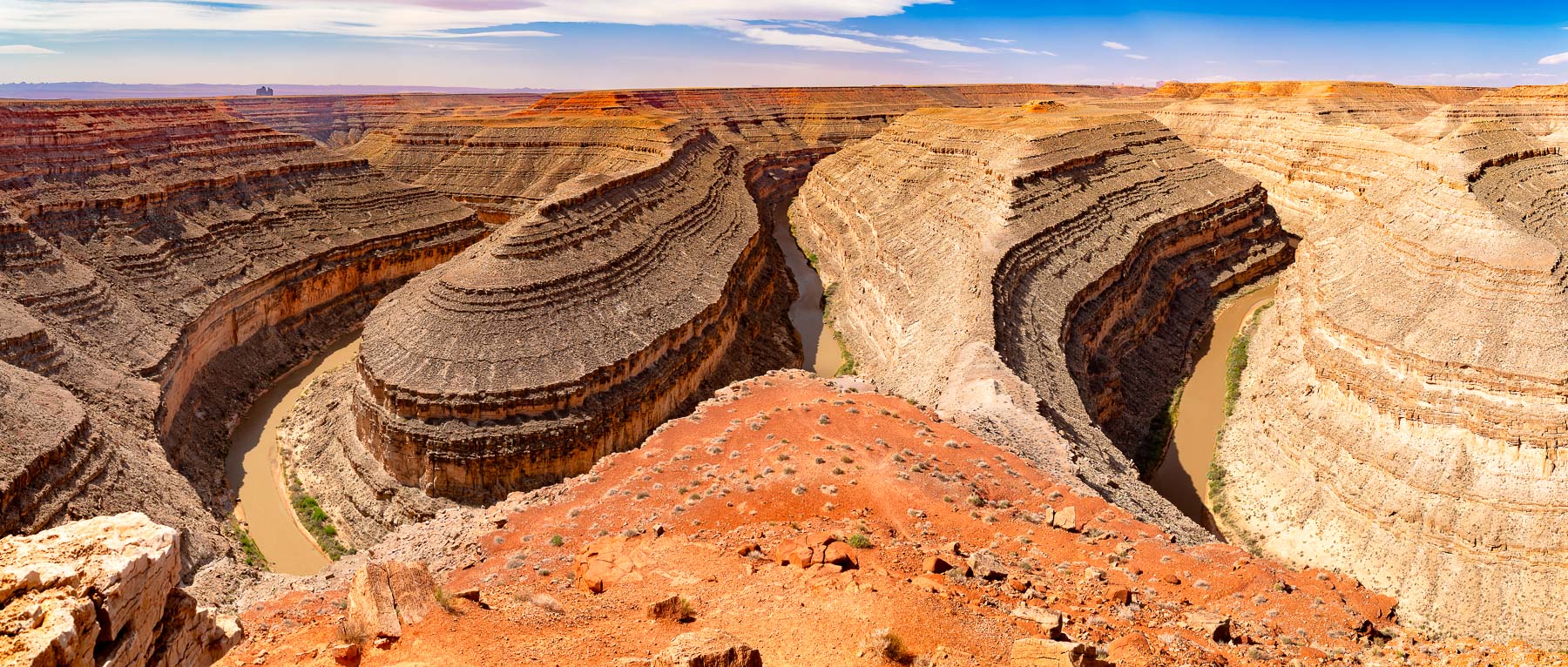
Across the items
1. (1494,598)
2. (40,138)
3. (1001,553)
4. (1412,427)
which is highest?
(40,138)

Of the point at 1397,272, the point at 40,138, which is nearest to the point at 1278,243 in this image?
the point at 1397,272

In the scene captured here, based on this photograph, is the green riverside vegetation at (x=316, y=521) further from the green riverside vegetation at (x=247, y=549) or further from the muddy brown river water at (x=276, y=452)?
the green riverside vegetation at (x=247, y=549)

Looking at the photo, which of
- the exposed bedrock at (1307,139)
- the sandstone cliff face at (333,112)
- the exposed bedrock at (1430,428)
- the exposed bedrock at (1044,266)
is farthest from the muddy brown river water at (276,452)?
the sandstone cliff face at (333,112)

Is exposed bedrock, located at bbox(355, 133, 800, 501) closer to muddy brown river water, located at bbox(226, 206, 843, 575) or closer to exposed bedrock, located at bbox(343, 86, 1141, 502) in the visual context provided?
exposed bedrock, located at bbox(343, 86, 1141, 502)

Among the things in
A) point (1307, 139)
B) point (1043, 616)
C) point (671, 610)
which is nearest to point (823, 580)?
point (671, 610)

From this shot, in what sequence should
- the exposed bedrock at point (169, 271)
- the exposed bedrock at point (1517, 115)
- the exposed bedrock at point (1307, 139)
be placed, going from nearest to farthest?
1. the exposed bedrock at point (169, 271)
2. the exposed bedrock at point (1307, 139)
3. the exposed bedrock at point (1517, 115)

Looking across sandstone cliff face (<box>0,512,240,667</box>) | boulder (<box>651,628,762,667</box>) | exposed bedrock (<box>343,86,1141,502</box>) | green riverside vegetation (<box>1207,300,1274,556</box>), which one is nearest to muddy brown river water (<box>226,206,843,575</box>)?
exposed bedrock (<box>343,86,1141,502</box>)

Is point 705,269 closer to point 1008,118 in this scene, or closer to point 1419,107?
point 1008,118
